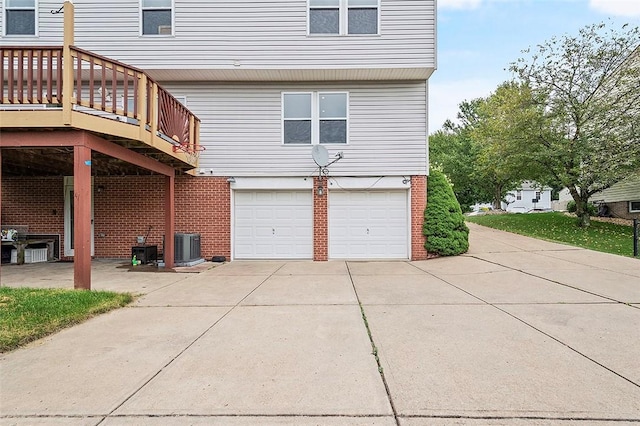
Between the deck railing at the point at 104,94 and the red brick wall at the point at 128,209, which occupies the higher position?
the deck railing at the point at 104,94

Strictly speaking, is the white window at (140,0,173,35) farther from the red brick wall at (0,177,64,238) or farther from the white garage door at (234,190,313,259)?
the red brick wall at (0,177,64,238)

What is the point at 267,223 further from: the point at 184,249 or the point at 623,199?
the point at 623,199

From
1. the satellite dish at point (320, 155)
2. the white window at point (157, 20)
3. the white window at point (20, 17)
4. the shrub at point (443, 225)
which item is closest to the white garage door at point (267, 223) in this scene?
the satellite dish at point (320, 155)

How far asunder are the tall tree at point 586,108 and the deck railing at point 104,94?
1322 centimetres

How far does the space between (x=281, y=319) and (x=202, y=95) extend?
7.93 m

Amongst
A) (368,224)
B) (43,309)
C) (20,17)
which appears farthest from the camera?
(368,224)

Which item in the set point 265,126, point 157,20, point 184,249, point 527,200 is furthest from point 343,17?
point 527,200

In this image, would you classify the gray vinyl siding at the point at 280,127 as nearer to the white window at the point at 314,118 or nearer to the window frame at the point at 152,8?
the white window at the point at 314,118

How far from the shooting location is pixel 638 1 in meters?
13.4

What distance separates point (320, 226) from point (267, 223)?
1576 mm

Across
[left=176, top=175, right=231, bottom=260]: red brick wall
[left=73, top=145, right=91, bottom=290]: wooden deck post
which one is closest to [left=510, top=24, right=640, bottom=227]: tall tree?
[left=176, top=175, right=231, bottom=260]: red brick wall

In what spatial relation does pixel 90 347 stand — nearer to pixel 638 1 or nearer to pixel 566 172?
pixel 566 172

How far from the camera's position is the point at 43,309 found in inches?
175

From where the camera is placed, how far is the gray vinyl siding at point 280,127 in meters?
10.1
